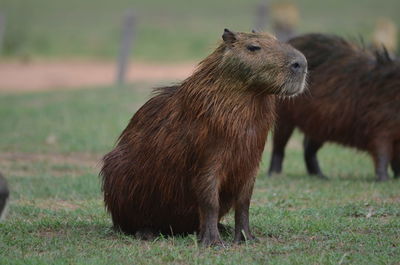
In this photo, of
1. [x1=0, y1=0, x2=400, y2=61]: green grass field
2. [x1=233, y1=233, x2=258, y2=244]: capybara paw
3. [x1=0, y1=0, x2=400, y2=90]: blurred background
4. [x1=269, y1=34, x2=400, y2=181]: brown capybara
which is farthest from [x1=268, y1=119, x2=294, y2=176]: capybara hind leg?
[x1=0, y1=0, x2=400, y2=61]: green grass field

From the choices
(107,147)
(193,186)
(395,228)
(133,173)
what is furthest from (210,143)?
(107,147)

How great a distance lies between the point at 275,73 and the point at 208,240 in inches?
50.0

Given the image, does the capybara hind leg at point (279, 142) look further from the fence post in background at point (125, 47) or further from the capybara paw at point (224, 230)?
the fence post in background at point (125, 47)

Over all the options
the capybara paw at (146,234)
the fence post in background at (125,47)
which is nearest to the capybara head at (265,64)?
the capybara paw at (146,234)

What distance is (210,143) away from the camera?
594 centimetres

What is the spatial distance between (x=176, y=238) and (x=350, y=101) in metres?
4.21

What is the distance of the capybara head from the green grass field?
22.9 metres

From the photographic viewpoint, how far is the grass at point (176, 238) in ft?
18.9

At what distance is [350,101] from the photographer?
9898mm

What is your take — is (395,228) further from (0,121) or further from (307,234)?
(0,121)

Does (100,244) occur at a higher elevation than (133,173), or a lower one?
lower

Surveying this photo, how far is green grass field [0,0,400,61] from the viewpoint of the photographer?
3028cm

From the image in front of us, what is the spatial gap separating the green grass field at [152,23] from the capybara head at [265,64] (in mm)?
22947

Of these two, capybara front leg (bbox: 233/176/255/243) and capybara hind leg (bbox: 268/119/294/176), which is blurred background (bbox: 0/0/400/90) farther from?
capybara front leg (bbox: 233/176/255/243)
